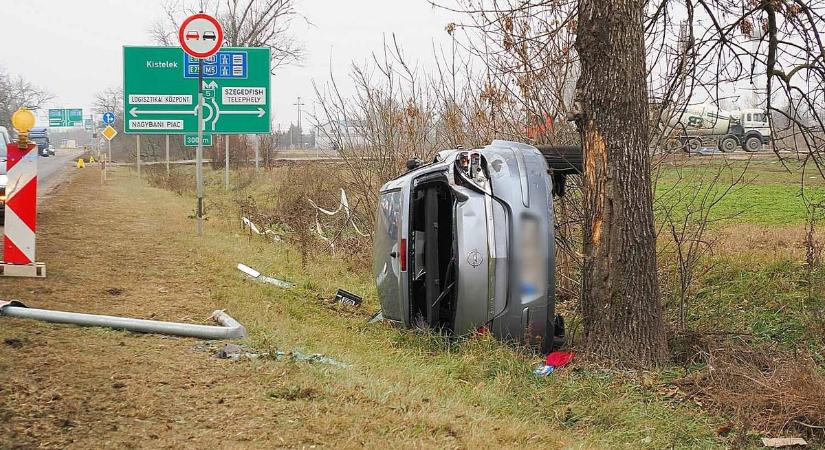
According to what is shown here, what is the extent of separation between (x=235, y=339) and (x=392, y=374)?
A: 1.18 meters

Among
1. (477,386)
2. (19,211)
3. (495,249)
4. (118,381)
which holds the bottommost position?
(477,386)

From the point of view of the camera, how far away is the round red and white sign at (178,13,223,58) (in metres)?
13.2

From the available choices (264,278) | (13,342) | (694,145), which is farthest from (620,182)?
(264,278)

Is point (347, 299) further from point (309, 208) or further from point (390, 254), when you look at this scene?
point (309, 208)

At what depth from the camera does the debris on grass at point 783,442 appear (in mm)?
5508

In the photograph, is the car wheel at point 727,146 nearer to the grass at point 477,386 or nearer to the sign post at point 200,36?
the grass at point 477,386

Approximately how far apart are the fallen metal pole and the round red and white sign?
24.9 feet

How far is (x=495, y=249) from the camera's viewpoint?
705 centimetres

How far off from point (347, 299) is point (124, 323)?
3.83m

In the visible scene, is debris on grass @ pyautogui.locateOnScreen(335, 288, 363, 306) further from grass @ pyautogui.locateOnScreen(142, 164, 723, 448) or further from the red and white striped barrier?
the red and white striped barrier

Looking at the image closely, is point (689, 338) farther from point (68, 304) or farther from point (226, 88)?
point (226, 88)

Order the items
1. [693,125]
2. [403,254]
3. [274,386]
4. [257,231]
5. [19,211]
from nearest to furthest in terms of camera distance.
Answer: [274,386] → [403,254] → [19,211] → [693,125] → [257,231]

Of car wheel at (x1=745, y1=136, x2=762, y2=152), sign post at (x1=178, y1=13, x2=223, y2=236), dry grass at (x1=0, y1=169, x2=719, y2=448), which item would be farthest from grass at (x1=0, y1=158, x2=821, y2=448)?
sign post at (x1=178, y1=13, x2=223, y2=236)

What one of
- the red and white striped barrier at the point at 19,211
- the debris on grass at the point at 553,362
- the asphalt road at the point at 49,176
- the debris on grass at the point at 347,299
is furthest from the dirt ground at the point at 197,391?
the asphalt road at the point at 49,176
